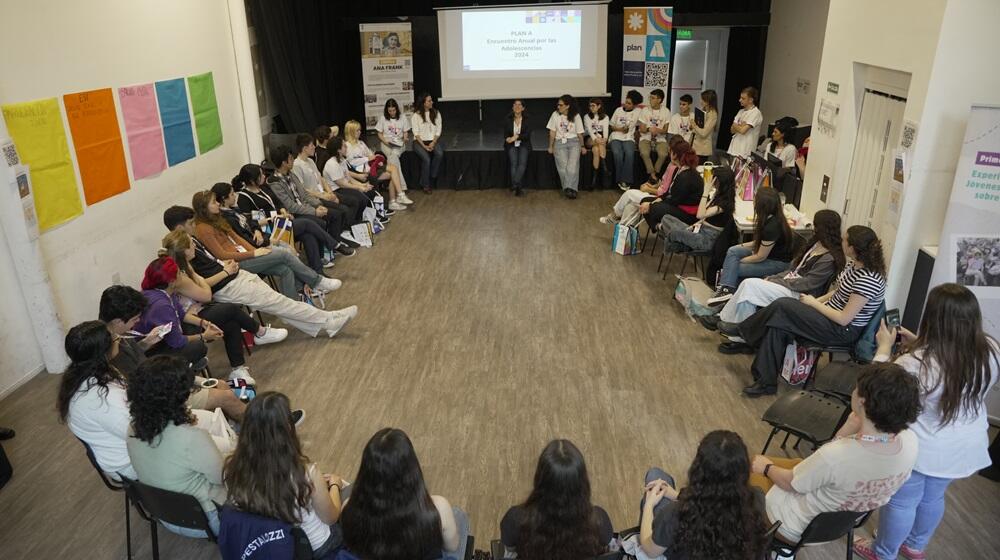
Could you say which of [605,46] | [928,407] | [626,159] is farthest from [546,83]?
[928,407]

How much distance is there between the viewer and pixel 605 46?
9672 millimetres

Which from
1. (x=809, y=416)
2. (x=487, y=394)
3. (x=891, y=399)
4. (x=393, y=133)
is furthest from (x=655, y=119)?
(x=891, y=399)

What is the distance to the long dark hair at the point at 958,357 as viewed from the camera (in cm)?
264

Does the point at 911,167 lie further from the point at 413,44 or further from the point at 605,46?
the point at 413,44

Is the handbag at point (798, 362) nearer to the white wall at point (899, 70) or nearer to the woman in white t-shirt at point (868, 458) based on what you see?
the white wall at point (899, 70)

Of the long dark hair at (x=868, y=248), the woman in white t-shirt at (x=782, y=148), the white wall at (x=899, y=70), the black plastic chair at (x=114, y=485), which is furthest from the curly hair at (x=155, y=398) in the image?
the woman in white t-shirt at (x=782, y=148)

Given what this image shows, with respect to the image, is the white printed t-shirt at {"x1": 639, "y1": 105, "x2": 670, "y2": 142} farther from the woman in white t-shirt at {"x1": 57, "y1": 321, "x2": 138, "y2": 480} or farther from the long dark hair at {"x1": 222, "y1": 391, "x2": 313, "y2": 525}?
the long dark hair at {"x1": 222, "y1": 391, "x2": 313, "y2": 525}

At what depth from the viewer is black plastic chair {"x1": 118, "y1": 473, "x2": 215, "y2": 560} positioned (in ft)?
8.12

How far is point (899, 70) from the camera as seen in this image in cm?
429

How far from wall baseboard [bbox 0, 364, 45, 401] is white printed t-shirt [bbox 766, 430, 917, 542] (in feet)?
14.9

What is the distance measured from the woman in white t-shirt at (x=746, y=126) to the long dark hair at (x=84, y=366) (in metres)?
6.76

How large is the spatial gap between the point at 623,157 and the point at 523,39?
2275 mm

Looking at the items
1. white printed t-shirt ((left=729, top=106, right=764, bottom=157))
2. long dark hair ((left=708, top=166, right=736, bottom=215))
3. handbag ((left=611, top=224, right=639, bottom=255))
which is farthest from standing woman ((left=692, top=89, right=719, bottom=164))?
long dark hair ((left=708, top=166, right=736, bottom=215))

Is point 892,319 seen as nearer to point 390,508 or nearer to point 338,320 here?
point 390,508
